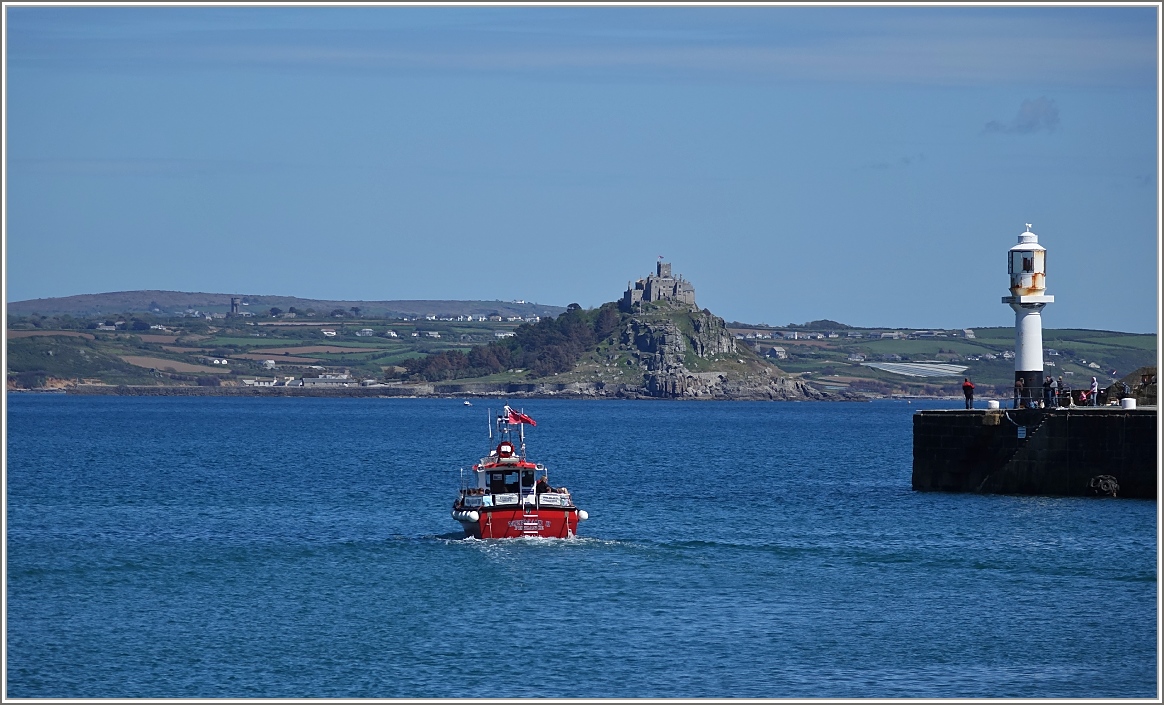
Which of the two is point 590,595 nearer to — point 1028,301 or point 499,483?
point 499,483

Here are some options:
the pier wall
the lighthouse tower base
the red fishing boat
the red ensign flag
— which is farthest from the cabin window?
the lighthouse tower base

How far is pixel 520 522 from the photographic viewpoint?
1556 inches

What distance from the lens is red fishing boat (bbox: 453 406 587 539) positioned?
3947 cm

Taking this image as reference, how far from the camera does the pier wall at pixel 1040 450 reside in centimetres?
4528

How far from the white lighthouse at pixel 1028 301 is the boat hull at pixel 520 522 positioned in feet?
56.8

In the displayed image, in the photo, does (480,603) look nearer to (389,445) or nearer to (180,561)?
(180,561)

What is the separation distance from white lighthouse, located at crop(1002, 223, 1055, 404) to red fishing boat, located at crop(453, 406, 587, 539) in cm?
1726

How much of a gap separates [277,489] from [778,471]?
81.2ft

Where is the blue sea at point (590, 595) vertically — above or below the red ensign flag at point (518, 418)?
below

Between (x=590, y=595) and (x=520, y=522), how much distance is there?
6590 mm

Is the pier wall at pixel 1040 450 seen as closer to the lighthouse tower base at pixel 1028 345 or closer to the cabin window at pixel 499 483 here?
the lighthouse tower base at pixel 1028 345

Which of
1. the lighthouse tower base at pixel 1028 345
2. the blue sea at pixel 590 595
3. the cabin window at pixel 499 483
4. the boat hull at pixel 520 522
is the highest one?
the lighthouse tower base at pixel 1028 345

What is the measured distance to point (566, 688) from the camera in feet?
83.6

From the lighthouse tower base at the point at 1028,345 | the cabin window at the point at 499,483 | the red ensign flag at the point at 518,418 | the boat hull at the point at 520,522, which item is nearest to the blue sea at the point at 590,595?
the boat hull at the point at 520,522
